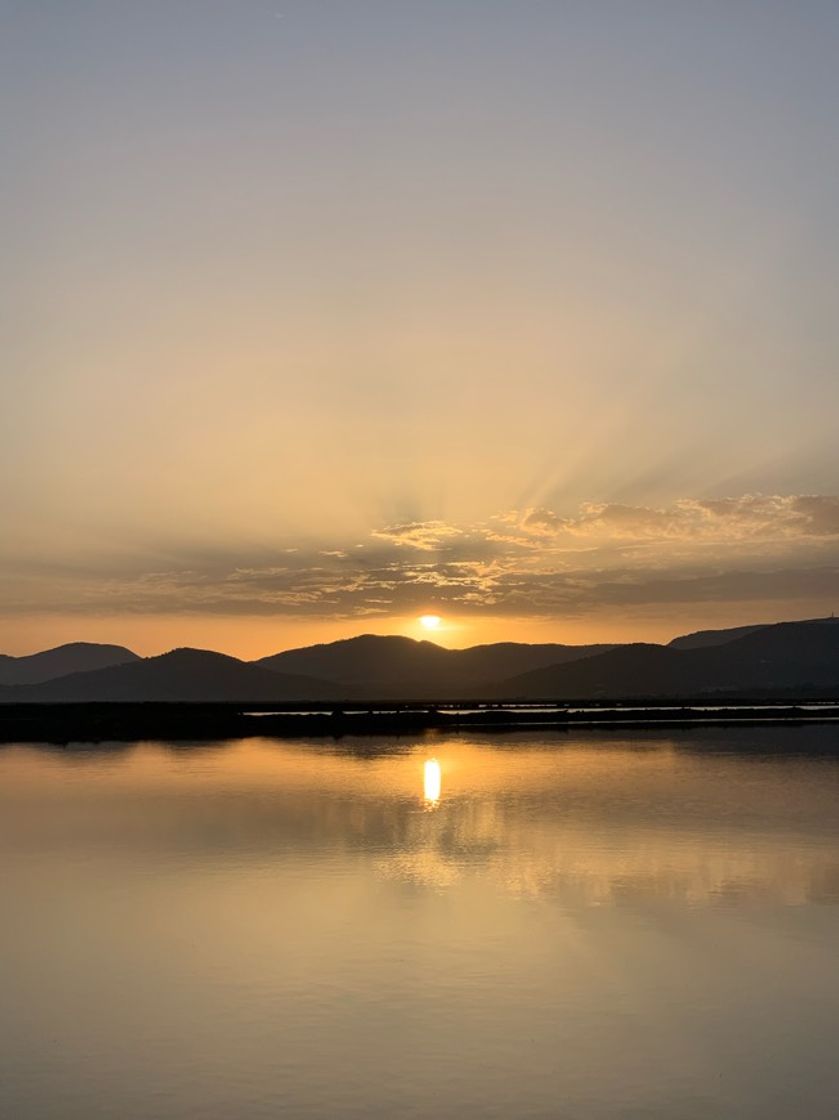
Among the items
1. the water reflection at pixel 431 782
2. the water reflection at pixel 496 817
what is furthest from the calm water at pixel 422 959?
the water reflection at pixel 431 782

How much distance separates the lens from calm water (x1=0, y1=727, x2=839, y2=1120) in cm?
1484

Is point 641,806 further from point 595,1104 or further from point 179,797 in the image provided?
point 595,1104

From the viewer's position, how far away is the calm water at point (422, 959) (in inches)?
584

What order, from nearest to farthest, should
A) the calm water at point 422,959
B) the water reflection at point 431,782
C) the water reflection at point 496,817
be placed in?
the calm water at point 422,959, the water reflection at point 496,817, the water reflection at point 431,782

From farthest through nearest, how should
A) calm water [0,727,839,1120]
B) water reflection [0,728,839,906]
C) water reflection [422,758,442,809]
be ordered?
water reflection [422,758,442,809]
water reflection [0,728,839,906]
calm water [0,727,839,1120]

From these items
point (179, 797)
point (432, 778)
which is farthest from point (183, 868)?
point (432, 778)

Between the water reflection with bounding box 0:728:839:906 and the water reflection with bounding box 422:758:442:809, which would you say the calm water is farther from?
the water reflection with bounding box 422:758:442:809

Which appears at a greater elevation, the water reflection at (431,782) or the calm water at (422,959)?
the water reflection at (431,782)

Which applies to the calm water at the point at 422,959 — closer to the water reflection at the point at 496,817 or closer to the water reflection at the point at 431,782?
the water reflection at the point at 496,817

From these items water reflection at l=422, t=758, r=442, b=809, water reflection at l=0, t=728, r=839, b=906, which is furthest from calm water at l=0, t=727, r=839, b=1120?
water reflection at l=422, t=758, r=442, b=809

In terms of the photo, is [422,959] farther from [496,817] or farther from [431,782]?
[431,782]

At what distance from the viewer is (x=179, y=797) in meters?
46.5

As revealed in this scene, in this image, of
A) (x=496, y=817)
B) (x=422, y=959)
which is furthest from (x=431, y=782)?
(x=422, y=959)

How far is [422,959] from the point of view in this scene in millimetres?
20578
